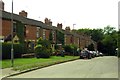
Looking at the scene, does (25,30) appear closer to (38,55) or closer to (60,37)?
(38,55)

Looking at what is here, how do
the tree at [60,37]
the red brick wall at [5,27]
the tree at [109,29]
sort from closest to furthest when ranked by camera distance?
the red brick wall at [5,27] < the tree at [60,37] < the tree at [109,29]

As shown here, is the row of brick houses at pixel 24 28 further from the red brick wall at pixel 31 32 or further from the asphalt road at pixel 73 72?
the asphalt road at pixel 73 72

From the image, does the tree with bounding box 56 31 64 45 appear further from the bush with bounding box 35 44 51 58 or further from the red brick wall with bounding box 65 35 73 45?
the bush with bounding box 35 44 51 58

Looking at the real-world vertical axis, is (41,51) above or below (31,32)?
below

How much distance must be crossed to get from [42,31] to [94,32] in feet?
327

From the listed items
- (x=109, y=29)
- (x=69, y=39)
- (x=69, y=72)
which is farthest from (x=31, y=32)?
(x=109, y=29)

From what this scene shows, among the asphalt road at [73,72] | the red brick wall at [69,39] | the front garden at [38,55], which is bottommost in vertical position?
the asphalt road at [73,72]

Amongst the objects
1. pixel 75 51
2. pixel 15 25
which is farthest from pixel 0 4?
pixel 75 51

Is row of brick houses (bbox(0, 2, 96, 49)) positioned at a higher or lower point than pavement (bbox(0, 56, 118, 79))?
higher

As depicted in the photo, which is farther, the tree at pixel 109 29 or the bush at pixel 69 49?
the tree at pixel 109 29

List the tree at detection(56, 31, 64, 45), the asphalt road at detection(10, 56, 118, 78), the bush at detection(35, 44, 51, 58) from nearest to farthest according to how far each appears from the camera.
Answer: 1. the asphalt road at detection(10, 56, 118, 78)
2. the bush at detection(35, 44, 51, 58)
3. the tree at detection(56, 31, 64, 45)

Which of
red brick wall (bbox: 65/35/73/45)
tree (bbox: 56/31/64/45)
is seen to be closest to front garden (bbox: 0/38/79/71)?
tree (bbox: 56/31/64/45)

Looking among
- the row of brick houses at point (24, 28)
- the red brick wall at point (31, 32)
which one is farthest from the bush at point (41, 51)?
the red brick wall at point (31, 32)

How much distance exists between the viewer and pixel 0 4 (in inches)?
1934
